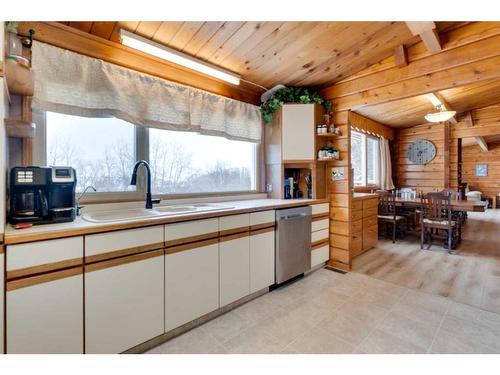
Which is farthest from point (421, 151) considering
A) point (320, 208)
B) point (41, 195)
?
point (41, 195)

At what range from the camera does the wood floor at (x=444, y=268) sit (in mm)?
2502

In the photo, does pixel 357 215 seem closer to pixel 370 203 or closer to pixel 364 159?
pixel 370 203

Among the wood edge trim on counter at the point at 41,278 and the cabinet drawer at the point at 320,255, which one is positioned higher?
the wood edge trim on counter at the point at 41,278

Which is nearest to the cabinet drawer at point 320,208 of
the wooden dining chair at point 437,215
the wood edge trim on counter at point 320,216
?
the wood edge trim on counter at point 320,216

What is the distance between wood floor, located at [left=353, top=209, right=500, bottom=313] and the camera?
2502 millimetres

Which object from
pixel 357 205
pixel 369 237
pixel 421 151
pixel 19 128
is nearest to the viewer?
pixel 19 128

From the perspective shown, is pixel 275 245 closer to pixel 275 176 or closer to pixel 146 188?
pixel 275 176

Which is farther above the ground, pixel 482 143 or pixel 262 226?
pixel 482 143

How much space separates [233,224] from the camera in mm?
2135

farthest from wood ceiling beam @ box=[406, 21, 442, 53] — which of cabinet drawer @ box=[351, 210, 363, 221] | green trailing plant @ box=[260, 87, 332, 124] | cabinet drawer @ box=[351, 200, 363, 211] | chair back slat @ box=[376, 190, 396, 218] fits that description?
chair back slat @ box=[376, 190, 396, 218]

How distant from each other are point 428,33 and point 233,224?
7.84 ft

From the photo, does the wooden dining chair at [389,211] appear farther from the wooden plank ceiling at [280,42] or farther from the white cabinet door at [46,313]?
the white cabinet door at [46,313]

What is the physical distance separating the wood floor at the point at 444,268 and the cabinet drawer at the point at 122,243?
98.3 inches

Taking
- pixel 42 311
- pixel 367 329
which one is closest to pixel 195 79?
pixel 42 311
